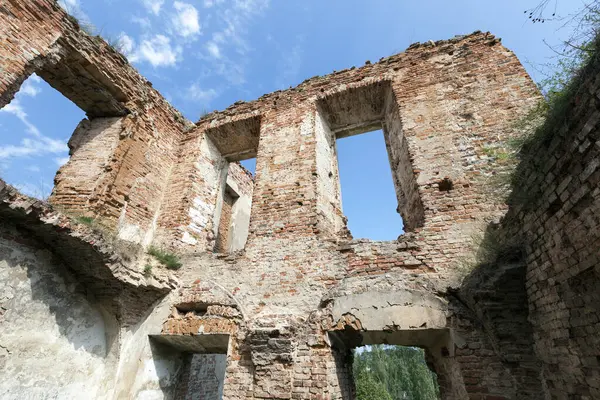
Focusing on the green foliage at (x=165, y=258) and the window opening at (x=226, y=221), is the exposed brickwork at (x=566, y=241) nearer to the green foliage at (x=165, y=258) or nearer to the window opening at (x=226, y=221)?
the green foliage at (x=165, y=258)

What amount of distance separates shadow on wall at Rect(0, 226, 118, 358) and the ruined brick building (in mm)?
19

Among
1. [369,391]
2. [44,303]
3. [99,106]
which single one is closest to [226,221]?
[99,106]

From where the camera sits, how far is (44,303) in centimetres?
393

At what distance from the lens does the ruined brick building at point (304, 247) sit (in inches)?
108

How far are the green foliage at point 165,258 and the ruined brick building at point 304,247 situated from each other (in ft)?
0.45

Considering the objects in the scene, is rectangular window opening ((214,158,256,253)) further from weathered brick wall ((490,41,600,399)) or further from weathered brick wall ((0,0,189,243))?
weathered brick wall ((490,41,600,399))

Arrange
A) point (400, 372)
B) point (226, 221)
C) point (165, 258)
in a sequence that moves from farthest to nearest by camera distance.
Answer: point (400, 372), point (226, 221), point (165, 258)

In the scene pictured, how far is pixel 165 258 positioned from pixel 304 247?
7.75 ft

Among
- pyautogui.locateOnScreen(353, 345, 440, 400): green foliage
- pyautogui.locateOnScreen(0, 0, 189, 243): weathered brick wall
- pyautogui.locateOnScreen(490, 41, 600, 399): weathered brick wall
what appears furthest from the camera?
pyautogui.locateOnScreen(353, 345, 440, 400): green foliage

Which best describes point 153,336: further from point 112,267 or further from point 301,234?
point 301,234

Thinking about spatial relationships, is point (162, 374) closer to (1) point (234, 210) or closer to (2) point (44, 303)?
(2) point (44, 303)

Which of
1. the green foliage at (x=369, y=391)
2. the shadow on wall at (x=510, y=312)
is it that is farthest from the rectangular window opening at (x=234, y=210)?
the green foliage at (x=369, y=391)

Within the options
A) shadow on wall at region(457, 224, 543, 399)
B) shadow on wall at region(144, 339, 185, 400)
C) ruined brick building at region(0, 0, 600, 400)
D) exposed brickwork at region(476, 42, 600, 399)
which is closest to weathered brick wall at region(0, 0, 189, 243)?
ruined brick building at region(0, 0, 600, 400)

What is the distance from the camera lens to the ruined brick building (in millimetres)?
2746
